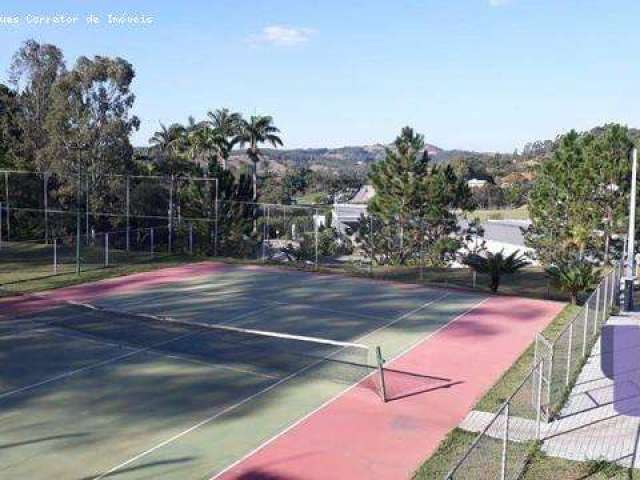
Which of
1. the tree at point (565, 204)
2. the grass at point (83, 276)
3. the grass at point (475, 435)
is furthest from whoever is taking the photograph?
the tree at point (565, 204)

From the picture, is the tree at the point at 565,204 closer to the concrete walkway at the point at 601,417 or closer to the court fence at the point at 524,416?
the court fence at the point at 524,416

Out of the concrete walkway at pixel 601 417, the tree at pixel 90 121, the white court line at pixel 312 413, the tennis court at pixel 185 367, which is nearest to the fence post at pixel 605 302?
the concrete walkway at pixel 601 417

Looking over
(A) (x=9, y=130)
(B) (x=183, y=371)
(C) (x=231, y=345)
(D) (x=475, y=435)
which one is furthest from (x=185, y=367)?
(A) (x=9, y=130)

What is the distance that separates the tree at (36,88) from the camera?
4916 cm

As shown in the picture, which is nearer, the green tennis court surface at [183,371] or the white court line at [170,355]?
the green tennis court surface at [183,371]

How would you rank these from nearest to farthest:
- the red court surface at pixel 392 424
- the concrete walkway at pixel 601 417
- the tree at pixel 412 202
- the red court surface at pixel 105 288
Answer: the red court surface at pixel 392 424, the concrete walkway at pixel 601 417, the red court surface at pixel 105 288, the tree at pixel 412 202

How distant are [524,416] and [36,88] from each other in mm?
45512

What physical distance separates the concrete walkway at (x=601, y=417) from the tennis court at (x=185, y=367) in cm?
292

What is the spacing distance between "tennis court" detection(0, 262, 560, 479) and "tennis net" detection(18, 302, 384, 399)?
5 centimetres

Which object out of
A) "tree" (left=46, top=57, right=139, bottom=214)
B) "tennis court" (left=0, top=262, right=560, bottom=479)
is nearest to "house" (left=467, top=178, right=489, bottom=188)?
"tree" (left=46, top=57, right=139, bottom=214)

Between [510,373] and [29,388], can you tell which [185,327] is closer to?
[29,388]

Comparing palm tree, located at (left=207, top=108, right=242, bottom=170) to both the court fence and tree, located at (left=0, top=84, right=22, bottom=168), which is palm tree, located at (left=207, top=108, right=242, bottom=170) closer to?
tree, located at (left=0, top=84, right=22, bottom=168)

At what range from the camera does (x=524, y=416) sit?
12.9 meters

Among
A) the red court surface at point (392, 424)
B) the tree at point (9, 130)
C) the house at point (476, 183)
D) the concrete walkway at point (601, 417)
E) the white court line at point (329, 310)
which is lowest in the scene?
Answer: the red court surface at point (392, 424)
